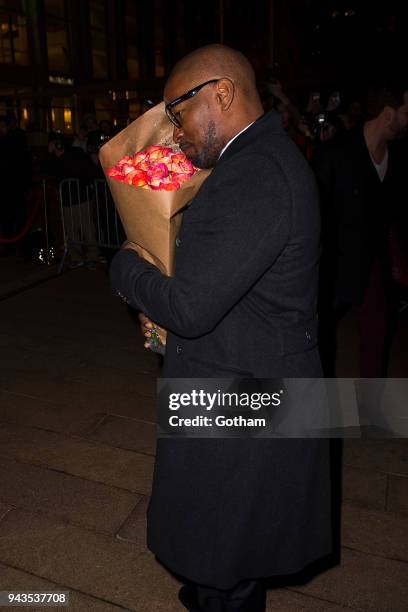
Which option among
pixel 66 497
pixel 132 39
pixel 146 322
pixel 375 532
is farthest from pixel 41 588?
pixel 132 39

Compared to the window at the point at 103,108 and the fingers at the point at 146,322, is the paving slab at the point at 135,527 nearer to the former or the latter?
the fingers at the point at 146,322

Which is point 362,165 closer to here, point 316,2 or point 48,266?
point 48,266

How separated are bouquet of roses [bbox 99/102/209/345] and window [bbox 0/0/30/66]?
85.6 ft

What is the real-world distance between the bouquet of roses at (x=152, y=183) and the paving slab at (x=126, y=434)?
5.65 ft

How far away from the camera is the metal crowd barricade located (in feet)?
24.6

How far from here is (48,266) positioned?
7.77 meters

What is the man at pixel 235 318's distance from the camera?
133 cm

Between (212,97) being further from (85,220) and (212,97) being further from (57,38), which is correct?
(57,38)

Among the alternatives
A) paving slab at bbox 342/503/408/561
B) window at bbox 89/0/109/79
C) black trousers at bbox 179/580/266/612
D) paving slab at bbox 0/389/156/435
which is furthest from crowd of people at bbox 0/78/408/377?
window at bbox 89/0/109/79

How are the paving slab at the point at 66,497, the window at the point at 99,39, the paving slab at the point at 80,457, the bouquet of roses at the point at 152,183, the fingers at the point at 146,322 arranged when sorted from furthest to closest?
the window at the point at 99,39 → the paving slab at the point at 80,457 → the paving slab at the point at 66,497 → the fingers at the point at 146,322 → the bouquet of roses at the point at 152,183

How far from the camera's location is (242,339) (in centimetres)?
150

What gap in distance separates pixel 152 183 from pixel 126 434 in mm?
Result: 2205

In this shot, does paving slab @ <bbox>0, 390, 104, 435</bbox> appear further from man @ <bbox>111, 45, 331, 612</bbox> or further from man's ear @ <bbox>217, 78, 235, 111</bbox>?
man's ear @ <bbox>217, 78, 235, 111</bbox>
